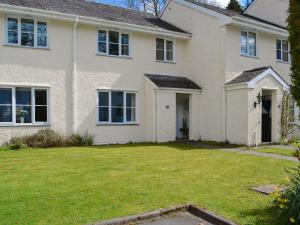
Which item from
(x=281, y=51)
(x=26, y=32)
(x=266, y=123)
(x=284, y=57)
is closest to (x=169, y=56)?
(x=266, y=123)

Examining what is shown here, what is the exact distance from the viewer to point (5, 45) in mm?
15312

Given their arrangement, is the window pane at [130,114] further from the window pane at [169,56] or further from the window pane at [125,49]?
the window pane at [169,56]

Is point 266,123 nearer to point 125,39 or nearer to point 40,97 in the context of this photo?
point 125,39

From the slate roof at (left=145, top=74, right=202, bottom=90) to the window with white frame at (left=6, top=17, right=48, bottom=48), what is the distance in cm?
602

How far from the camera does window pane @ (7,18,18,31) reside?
15.6 metres

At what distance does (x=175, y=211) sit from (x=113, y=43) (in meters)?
13.6

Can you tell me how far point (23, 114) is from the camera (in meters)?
15.7

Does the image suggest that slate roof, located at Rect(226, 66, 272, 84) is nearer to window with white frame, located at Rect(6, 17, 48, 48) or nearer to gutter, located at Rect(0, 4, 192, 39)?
gutter, located at Rect(0, 4, 192, 39)

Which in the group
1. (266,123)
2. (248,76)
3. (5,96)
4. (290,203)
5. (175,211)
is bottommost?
(175,211)

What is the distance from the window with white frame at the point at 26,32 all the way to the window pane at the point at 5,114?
302cm

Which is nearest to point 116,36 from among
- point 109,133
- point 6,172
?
point 109,133

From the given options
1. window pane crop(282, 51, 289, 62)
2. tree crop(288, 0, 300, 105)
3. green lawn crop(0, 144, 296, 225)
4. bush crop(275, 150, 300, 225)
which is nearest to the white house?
window pane crop(282, 51, 289, 62)

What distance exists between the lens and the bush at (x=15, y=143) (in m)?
15.0

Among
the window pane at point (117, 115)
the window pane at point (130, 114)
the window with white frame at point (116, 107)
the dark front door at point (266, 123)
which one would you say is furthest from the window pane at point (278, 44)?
the window pane at point (117, 115)
